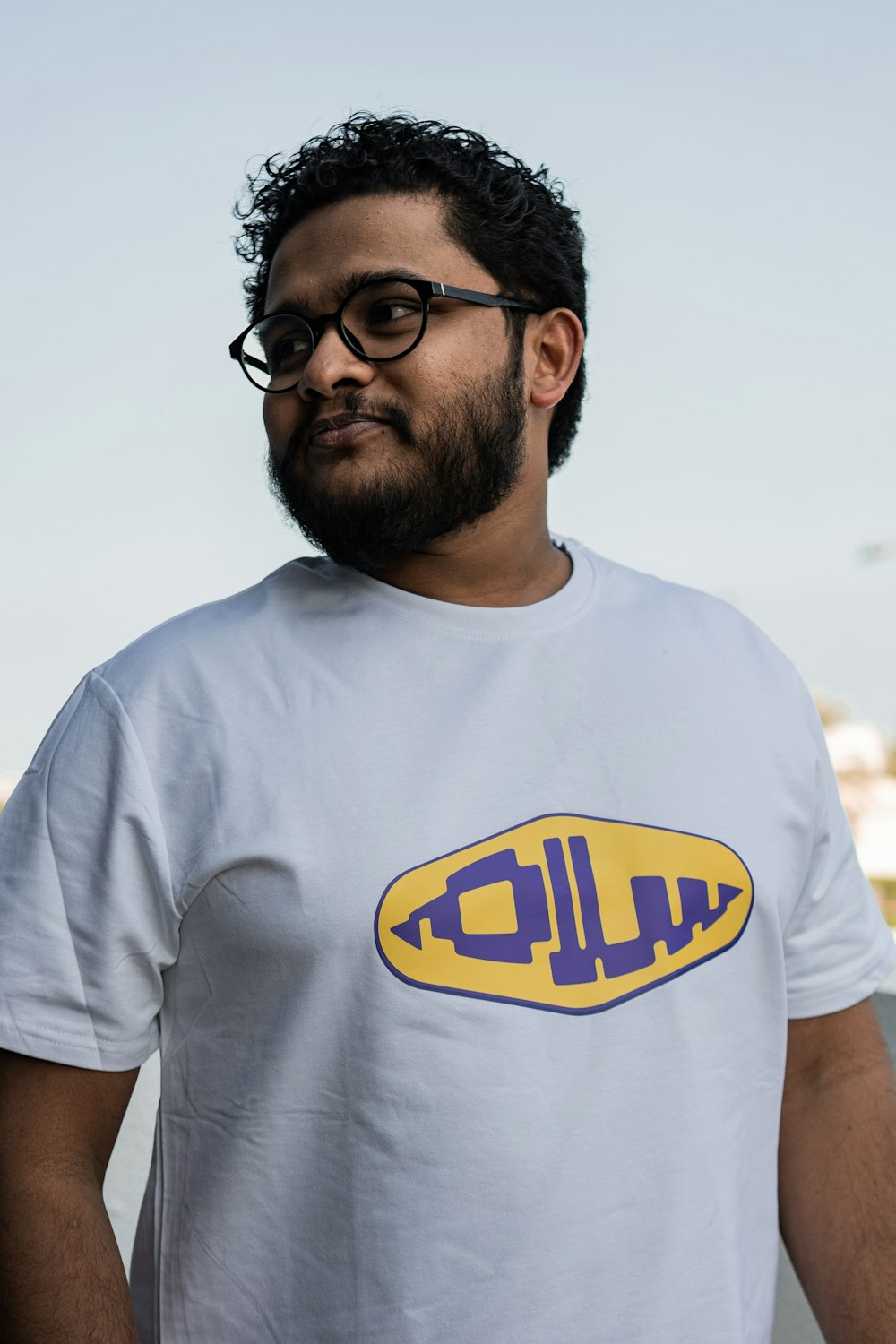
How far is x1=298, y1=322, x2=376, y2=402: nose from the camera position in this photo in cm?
122

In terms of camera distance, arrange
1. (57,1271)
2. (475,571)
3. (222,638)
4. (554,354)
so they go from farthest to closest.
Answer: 1. (554,354)
2. (475,571)
3. (222,638)
4. (57,1271)

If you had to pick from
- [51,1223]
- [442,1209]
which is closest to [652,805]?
[442,1209]

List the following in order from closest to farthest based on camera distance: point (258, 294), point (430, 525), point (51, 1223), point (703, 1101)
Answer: point (51, 1223), point (703, 1101), point (430, 525), point (258, 294)

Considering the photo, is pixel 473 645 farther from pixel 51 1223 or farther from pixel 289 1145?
pixel 51 1223

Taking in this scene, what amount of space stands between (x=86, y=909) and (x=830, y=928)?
801 mm

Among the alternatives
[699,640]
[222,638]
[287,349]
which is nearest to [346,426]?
[287,349]

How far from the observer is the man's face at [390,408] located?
1232 mm

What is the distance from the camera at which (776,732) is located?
133 cm

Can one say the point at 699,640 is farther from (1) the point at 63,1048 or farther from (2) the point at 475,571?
(1) the point at 63,1048

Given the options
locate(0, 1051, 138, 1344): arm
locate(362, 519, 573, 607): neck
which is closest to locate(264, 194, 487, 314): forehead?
locate(362, 519, 573, 607): neck

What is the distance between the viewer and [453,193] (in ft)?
4.46

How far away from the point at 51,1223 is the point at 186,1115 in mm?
149

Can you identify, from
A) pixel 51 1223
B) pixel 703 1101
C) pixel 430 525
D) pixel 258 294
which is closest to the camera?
pixel 51 1223

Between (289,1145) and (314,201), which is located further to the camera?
(314,201)
